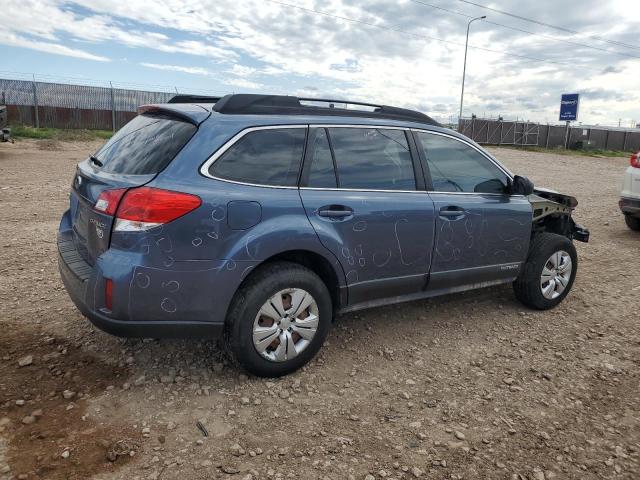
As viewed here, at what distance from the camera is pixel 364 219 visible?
11.4 feet

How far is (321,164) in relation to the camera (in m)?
3.41

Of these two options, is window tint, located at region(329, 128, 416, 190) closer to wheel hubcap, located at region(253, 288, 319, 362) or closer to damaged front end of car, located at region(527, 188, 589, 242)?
wheel hubcap, located at region(253, 288, 319, 362)

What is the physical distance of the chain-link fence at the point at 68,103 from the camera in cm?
2603

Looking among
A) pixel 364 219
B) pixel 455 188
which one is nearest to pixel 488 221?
pixel 455 188

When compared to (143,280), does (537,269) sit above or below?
below

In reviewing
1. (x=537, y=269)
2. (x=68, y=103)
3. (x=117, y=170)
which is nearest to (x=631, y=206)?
(x=537, y=269)

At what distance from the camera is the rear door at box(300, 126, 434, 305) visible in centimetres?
336

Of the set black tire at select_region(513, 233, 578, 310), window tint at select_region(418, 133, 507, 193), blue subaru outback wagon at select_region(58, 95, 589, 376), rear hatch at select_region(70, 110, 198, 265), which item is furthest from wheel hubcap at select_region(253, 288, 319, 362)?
black tire at select_region(513, 233, 578, 310)

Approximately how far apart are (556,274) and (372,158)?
2.28 m

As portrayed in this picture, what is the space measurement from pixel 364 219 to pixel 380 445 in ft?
4.64

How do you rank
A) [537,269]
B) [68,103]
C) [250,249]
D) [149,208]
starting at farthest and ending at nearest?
[68,103]
[537,269]
[250,249]
[149,208]

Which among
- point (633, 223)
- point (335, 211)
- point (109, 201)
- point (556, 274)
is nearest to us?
point (109, 201)

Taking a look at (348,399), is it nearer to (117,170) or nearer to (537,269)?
(117,170)

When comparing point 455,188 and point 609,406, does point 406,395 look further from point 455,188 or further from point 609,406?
point 455,188
